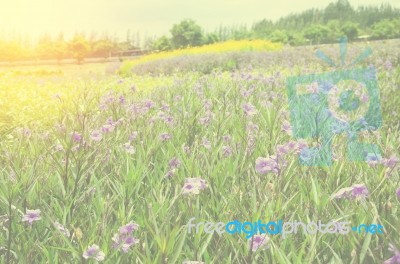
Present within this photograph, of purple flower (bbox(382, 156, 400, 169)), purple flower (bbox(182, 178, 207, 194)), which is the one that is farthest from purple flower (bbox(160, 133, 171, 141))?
purple flower (bbox(382, 156, 400, 169))

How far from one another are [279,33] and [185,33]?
29.9 ft

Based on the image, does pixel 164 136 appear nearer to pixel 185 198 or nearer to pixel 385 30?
pixel 185 198

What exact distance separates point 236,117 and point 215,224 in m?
2.59

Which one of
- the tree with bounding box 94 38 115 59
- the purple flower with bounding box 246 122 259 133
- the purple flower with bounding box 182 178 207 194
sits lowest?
the tree with bounding box 94 38 115 59

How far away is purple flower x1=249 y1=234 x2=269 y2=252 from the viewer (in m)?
1.83

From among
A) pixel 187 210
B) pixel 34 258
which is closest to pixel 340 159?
pixel 187 210

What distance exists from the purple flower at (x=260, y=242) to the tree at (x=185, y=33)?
119 ft

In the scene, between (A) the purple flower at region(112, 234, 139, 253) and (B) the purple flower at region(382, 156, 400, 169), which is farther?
(B) the purple flower at region(382, 156, 400, 169)

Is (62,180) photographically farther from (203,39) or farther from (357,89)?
(203,39)

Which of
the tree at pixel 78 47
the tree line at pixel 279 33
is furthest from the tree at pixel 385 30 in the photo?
the tree at pixel 78 47

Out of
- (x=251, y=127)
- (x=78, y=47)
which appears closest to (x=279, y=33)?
(x=78, y=47)

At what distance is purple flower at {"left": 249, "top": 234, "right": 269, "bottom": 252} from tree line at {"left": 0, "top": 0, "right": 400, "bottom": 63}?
110ft

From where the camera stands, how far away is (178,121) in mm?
4465

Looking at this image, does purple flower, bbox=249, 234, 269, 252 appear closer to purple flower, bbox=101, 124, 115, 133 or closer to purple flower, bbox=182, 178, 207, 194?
purple flower, bbox=182, 178, 207, 194
